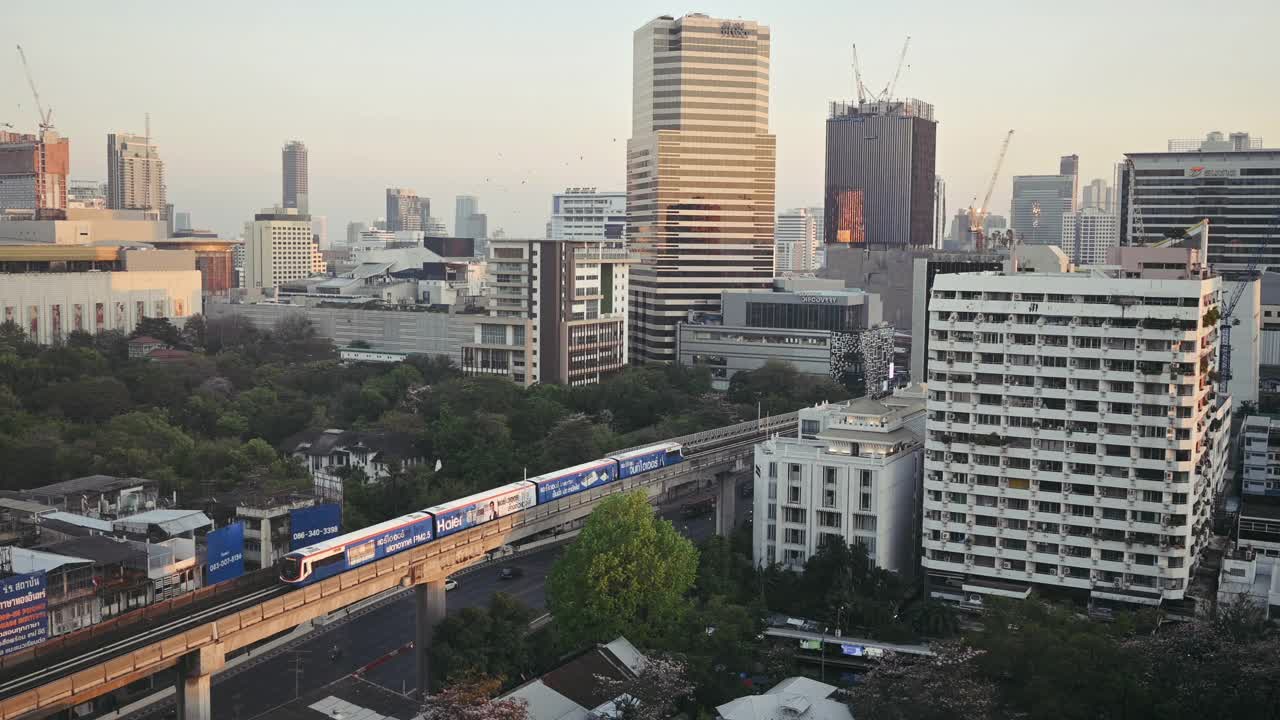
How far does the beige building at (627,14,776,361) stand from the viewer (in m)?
119

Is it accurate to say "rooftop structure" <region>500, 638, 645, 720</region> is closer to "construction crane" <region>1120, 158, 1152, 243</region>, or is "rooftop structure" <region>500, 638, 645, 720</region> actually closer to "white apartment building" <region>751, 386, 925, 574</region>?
"white apartment building" <region>751, 386, 925, 574</region>

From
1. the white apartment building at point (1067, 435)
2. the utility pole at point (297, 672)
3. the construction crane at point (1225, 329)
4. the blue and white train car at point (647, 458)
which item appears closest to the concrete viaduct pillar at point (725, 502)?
the blue and white train car at point (647, 458)

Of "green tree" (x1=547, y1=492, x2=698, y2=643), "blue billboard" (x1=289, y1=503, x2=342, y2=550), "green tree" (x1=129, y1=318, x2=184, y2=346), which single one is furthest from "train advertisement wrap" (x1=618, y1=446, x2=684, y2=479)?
"green tree" (x1=129, y1=318, x2=184, y2=346)

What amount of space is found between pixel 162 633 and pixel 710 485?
38374 mm

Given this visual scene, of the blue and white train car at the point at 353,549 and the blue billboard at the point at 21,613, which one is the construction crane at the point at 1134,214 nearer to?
the blue and white train car at the point at 353,549

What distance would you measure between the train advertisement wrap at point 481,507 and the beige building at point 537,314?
151 ft

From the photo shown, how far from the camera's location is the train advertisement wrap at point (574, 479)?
51562 millimetres

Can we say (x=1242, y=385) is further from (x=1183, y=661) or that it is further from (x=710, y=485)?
(x=1183, y=661)

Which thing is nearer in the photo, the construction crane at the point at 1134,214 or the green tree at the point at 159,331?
the construction crane at the point at 1134,214

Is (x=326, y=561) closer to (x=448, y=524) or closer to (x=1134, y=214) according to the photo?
(x=448, y=524)

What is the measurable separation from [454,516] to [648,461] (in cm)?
1475

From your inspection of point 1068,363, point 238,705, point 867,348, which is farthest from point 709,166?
point 238,705

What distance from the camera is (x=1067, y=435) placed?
49.2m

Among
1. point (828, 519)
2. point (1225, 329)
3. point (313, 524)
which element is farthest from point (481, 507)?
point (1225, 329)
